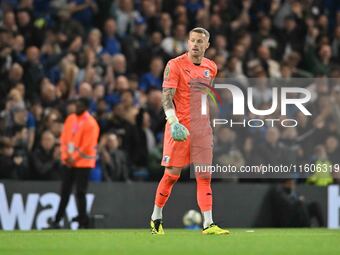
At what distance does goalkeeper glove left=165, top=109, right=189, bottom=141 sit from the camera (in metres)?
13.4

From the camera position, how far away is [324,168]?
66.3ft

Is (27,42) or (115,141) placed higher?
(27,42)

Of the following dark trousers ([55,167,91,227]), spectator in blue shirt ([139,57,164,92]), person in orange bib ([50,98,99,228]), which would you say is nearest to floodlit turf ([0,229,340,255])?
dark trousers ([55,167,91,227])

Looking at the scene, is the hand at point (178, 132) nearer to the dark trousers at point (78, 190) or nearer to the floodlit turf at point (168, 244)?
the floodlit turf at point (168, 244)

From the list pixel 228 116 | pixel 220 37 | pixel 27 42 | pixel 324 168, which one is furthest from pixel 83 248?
pixel 220 37

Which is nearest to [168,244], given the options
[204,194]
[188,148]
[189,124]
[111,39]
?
[204,194]

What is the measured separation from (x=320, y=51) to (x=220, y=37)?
8.49 ft

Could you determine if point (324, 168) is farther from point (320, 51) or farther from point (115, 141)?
point (320, 51)

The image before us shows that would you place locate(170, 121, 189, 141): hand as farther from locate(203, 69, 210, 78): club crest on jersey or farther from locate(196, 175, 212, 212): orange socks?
locate(203, 69, 210, 78): club crest on jersey

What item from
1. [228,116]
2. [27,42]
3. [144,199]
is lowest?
[144,199]

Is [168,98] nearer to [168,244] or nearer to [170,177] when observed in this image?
[170,177]

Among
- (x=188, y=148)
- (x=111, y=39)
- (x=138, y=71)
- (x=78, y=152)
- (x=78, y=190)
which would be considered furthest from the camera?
(x=138, y=71)

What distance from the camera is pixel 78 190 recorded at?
18266mm

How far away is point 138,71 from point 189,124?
32.5ft
